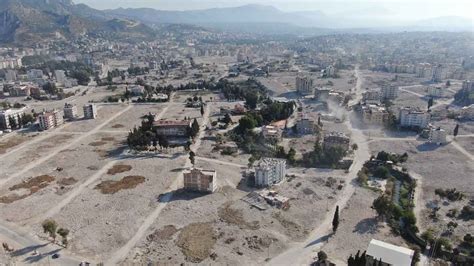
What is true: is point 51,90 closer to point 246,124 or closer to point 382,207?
point 246,124

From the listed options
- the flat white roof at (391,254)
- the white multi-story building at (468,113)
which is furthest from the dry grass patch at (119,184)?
the white multi-story building at (468,113)

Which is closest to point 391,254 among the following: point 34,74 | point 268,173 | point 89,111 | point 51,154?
point 268,173

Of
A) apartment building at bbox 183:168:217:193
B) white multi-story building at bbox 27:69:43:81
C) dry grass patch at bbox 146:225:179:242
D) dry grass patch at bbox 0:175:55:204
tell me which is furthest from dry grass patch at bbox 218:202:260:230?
white multi-story building at bbox 27:69:43:81

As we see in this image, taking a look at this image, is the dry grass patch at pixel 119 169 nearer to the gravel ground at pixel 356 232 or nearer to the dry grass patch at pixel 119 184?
the dry grass patch at pixel 119 184

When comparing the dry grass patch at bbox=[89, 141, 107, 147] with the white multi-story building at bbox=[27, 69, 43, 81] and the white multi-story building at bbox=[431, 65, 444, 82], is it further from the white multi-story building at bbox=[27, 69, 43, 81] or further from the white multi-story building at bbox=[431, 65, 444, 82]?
the white multi-story building at bbox=[431, 65, 444, 82]

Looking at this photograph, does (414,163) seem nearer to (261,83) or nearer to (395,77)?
(261,83)
